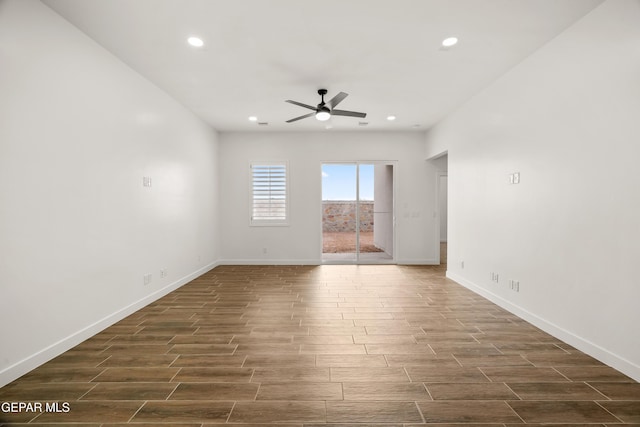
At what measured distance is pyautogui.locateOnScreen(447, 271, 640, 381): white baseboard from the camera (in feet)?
7.32

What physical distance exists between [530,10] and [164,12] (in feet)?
10.2

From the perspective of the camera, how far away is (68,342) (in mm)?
2648

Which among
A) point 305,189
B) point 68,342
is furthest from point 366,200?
point 68,342

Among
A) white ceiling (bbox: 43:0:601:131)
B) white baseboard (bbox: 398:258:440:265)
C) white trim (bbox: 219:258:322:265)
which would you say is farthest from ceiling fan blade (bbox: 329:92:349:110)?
white baseboard (bbox: 398:258:440:265)

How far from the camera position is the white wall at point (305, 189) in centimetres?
671

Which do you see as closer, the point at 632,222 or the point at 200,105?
the point at 632,222

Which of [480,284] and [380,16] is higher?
[380,16]

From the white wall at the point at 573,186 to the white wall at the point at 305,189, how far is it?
8.20 feet

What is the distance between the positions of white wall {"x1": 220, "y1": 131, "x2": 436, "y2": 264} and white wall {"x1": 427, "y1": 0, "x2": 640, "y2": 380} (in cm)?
250

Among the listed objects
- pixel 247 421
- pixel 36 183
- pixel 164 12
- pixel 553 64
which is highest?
pixel 164 12

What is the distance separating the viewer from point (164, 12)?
2.59 meters

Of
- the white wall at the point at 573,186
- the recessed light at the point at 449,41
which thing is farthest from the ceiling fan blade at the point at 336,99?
the white wall at the point at 573,186

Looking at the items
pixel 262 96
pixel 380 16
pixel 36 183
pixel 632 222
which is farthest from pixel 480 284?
pixel 36 183

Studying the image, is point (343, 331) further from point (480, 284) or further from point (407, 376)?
point (480, 284)
